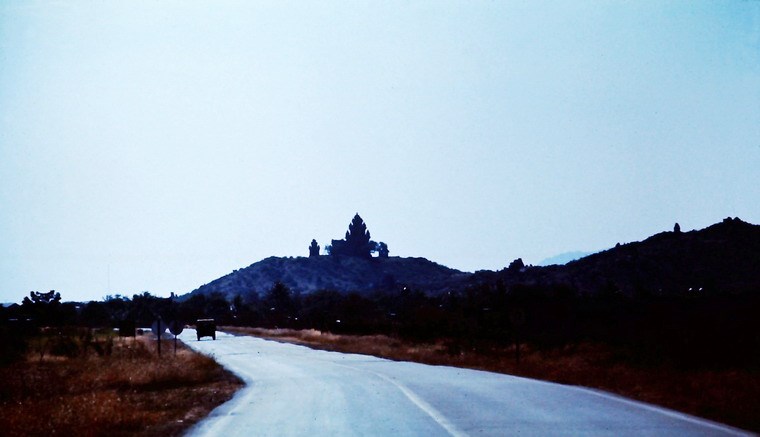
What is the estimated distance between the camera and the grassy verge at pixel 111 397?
47.8 ft

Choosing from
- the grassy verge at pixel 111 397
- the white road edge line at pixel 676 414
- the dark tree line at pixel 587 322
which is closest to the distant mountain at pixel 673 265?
the dark tree line at pixel 587 322

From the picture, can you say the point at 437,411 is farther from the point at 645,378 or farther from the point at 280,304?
the point at 280,304

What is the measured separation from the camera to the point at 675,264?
3167 inches

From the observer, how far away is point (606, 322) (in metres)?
39.3

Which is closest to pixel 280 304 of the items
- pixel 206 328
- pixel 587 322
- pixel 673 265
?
pixel 206 328

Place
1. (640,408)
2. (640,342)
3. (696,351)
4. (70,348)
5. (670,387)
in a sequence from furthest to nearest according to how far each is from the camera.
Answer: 1. (70,348)
2. (640,342)
3. (696,351)
4. (670,387)
5. (640,408)

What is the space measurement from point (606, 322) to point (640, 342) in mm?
4452

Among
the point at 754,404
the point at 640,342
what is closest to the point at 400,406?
the point at 754,404

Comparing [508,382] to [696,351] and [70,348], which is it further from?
[70,348]

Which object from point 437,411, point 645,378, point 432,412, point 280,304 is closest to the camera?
point 432,412

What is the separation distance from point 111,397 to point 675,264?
70.7 m

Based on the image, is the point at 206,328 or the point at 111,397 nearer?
the point at 111,397

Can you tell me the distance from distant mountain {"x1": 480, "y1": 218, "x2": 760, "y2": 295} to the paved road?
1797 inches

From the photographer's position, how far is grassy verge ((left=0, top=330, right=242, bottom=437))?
47.8 feet
